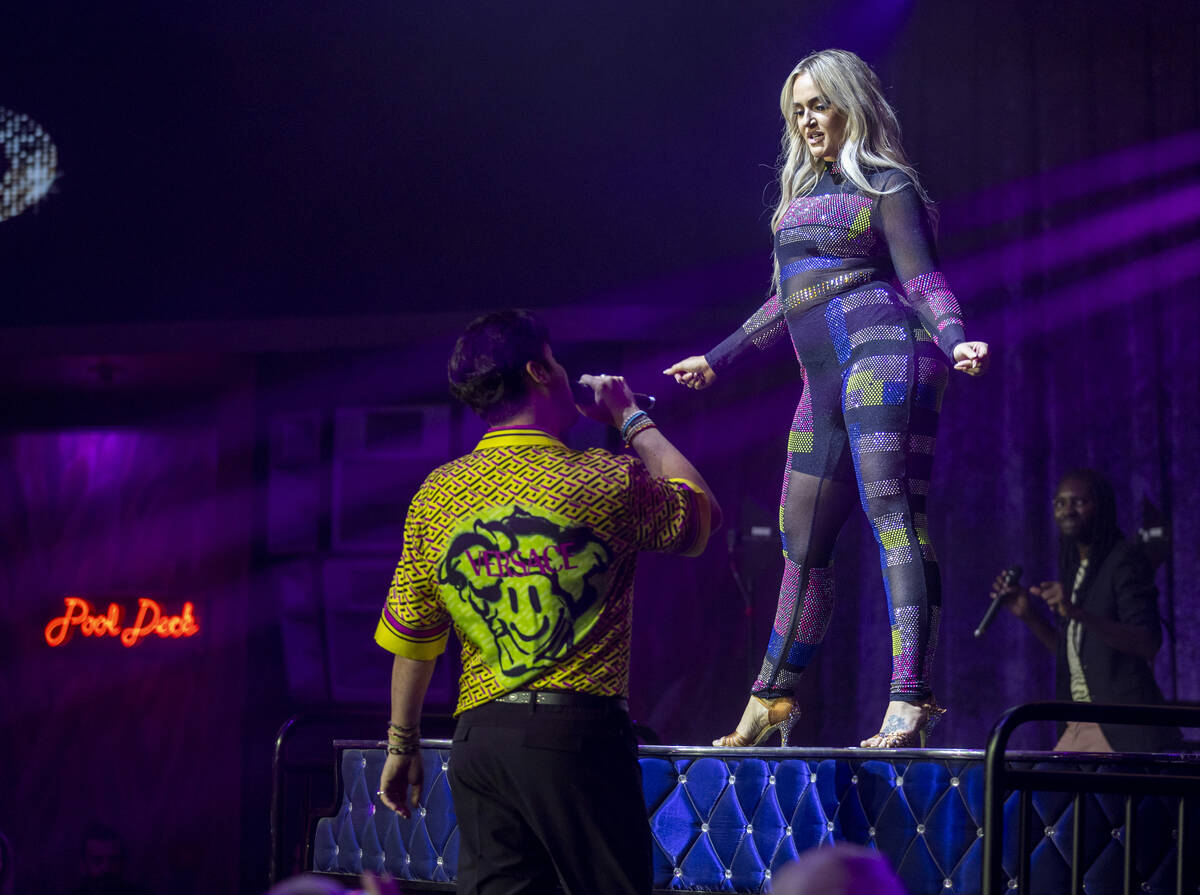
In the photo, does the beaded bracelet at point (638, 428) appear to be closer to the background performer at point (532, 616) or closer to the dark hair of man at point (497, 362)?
the background performer at point (532, 616)

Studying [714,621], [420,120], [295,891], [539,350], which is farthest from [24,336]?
[295,891]

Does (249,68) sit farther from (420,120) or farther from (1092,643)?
(1092,643)

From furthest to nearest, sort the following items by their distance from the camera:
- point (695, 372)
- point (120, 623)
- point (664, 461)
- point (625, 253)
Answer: point (120, 623)
point (625, 253)
point (695, 372)
point (664, 461)

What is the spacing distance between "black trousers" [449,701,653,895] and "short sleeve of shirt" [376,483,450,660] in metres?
0.21

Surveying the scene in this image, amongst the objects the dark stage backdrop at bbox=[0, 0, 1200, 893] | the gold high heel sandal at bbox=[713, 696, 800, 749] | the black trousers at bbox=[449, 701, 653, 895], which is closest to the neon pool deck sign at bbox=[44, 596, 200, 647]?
the dark stage backdrop at bbox=[0, 0, 1200, 893]

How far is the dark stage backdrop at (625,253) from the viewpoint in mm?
5852

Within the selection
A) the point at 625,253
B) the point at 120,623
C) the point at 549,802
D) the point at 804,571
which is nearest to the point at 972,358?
the point at 804,571

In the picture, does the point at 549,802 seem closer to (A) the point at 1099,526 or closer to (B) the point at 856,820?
(B) the point at 856,820

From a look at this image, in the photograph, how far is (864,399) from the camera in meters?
2.94

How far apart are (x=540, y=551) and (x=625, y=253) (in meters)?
4.11

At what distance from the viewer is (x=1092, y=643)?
4.52 meters

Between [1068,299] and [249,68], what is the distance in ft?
14.0

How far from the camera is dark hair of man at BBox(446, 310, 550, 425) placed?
7.65ft

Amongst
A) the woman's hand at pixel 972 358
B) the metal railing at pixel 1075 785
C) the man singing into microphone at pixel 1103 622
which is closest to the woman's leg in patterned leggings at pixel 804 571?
the woman's hand at pixel 972 358
